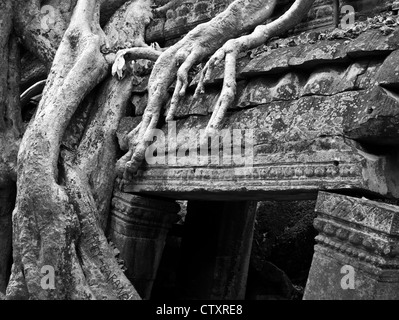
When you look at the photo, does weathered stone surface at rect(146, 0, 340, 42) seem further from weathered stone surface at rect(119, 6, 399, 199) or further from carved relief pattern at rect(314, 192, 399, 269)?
carved relief pattern at rect(314, 192, 399, 269)

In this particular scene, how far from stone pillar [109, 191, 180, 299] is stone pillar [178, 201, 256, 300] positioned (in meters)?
1.16

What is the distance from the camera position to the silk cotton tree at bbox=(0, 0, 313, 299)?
12.0 ft

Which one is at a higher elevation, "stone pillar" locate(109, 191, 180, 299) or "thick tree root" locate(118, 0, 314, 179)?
"thick tree root" locate(118, 0, 314, 179)

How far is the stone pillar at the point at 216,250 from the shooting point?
5234 mm

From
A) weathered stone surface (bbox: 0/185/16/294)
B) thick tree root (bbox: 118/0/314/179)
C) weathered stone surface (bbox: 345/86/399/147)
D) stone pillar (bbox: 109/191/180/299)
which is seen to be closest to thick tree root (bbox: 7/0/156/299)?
stone pillar (bbox: 109/191/180/299)

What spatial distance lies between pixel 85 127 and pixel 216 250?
1.67 metres

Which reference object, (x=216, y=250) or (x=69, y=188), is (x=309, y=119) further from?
(x=216, y=250)

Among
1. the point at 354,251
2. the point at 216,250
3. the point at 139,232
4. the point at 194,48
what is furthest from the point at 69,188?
the point at 354,251

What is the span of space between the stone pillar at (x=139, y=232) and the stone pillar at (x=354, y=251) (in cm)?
146

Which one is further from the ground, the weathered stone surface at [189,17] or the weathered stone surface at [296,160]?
the weathered stone surface at [189,17]

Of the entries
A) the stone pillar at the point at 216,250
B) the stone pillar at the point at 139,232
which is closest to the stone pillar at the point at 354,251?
the stone pillar at the point at 139,232

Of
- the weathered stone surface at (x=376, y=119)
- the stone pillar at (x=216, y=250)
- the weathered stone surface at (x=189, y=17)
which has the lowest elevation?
the stone pillar at (x=216, y=250)

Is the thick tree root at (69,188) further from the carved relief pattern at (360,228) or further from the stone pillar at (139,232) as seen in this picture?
the carved relief pattern at (360,228)

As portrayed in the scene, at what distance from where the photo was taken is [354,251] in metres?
2.69
